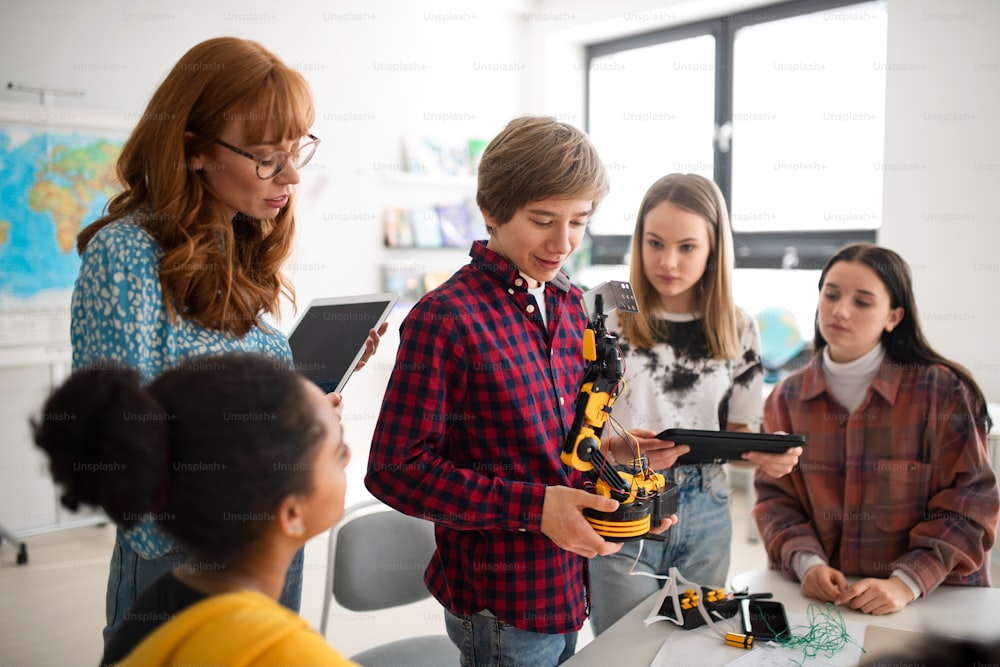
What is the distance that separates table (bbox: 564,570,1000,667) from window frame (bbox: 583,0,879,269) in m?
3.31

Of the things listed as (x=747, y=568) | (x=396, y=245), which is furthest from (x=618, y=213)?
(x=747, y=568)

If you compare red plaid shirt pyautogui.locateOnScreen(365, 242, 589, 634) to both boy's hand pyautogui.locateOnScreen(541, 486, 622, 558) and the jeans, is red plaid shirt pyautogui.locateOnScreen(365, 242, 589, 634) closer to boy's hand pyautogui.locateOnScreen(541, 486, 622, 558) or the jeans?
boy's hand pyautogui.locateOnScreen(541, 486, 622, 558)

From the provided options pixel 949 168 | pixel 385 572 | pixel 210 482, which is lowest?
pixel 385 572

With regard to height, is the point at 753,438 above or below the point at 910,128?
below

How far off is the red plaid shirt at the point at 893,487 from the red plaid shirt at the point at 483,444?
64 centimetres

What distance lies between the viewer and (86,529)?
387 centimetres

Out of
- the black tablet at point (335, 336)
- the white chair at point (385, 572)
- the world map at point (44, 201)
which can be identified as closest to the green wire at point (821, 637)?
the white chair at point (385, 572)

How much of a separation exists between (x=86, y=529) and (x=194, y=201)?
3.27 metres

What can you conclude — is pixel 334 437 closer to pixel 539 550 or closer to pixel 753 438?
pixel 539 550

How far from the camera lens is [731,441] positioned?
1264 mm

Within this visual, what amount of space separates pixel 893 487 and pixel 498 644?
94 cm

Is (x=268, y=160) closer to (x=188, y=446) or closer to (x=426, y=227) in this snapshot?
(x=188, y=446)

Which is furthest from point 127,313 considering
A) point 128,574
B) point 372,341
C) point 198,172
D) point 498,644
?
point 498,644

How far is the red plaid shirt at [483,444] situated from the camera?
118 cm
